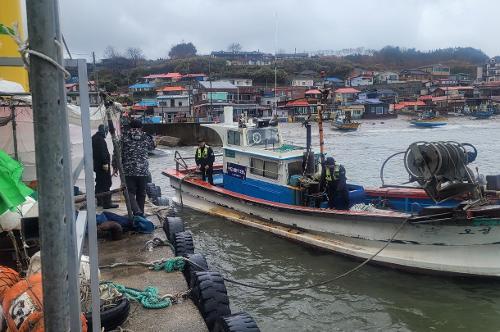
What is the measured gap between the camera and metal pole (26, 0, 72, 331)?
1696 mm

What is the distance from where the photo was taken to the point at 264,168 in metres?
11.7

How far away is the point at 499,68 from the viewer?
383 feet

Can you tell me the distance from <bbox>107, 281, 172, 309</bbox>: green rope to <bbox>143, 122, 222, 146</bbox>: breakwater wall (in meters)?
35.5

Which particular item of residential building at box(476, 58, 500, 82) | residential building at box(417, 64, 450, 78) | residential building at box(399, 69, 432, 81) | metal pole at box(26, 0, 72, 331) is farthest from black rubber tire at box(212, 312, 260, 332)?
residential building at box(476, 58, 500, 82)

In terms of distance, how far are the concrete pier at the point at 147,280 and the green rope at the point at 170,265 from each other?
7 centimetres

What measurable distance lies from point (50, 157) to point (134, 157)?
622 centimetres

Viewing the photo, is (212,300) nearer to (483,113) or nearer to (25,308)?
(25,308)

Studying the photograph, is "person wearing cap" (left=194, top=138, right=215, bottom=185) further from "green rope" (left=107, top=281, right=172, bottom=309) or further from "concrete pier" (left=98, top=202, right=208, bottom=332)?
"green rope" (left=107, top=281, right=172, bottom=309)

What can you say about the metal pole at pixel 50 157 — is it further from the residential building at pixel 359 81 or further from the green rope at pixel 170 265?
the residential building at pixel 359 81

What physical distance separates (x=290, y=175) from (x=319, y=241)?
1.85 m

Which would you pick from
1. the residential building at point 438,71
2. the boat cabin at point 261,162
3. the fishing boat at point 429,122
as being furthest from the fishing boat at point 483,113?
the boat cabin at point 261,162

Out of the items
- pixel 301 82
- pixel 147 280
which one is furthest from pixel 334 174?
pixel 301 82

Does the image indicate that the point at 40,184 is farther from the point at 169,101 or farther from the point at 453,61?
the point at 453,61

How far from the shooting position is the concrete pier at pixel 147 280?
4.34m
